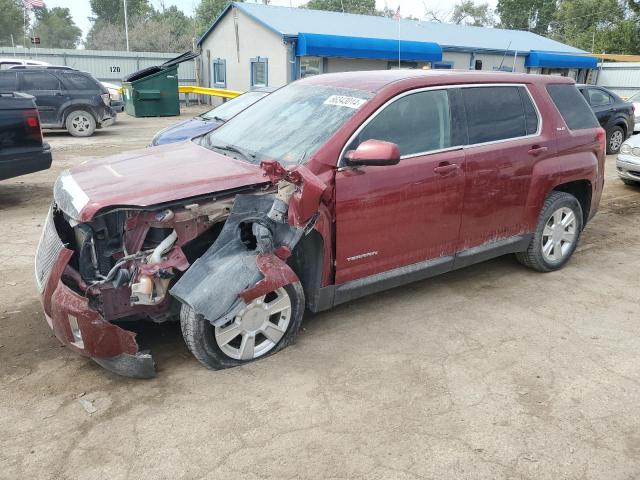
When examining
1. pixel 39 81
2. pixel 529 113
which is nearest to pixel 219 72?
pixel 39 81

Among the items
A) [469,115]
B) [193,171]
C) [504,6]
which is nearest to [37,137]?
[193,171]

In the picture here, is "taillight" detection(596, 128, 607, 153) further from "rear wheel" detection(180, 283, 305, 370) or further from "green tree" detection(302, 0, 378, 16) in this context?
"green tree" detection(302, 0, 378, 16)

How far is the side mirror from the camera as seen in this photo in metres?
3.45

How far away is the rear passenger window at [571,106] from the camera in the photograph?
498 cm

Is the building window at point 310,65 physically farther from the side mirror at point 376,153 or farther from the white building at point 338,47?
the side mirror at point 376,153

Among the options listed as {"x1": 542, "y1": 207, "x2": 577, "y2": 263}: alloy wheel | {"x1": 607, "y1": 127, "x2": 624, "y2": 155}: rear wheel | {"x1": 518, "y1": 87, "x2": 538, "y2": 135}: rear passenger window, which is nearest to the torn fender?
{"x1": 518, "y1": 87, "x2": 538, "y2": 135}: rear passenger window

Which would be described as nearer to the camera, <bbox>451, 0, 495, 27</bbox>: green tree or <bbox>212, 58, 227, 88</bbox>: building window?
<bbox>212, 58, 227, 88</bbox>: building window

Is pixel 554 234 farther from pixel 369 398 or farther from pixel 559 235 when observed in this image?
pixel 369 398

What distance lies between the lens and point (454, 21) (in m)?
57.1

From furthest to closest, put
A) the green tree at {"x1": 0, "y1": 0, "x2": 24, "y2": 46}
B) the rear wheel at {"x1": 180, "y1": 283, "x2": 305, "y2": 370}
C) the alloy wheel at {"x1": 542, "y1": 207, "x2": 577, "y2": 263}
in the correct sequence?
the green tree at {"x1": 0, "y1": 0, "x2": 24, "y2": 46}
the alloy wheel at {"x1": 542, "y1": 207, "x2": 577, "y2": 263}
the rear wheel at {"x1": 180, "y1": 283, "x2": 305, "y2": 370}

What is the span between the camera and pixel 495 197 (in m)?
4.46

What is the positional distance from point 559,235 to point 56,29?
84.0 m

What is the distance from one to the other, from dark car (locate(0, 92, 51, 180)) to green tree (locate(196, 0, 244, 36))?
56561 millimetres

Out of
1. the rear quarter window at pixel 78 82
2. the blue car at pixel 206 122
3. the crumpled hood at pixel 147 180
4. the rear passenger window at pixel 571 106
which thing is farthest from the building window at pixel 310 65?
the crumpled hood at pixel 147 180
